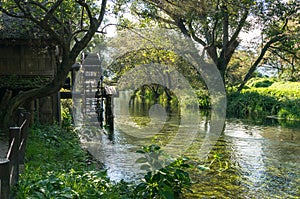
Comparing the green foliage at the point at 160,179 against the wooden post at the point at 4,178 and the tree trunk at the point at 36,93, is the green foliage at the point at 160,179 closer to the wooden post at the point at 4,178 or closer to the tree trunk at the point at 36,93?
the wooden post at the point at 4,178

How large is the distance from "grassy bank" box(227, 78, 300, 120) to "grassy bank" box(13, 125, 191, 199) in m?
14.3

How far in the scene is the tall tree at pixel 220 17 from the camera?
8.16 m

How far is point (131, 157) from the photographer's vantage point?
29.2 ft

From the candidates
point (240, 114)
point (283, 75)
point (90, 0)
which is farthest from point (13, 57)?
point (283, 75)

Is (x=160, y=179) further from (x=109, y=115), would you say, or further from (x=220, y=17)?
(x=220, y=17)

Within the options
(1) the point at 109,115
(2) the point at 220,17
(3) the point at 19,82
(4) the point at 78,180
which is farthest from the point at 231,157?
(2) the point at 220,17

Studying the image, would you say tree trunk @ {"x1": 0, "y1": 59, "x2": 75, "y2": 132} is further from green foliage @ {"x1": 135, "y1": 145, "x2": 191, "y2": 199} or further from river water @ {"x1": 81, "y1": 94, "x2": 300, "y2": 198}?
green foliage @ {"x1": 135, "y1": 145, "x2": 191, "y2": 199}

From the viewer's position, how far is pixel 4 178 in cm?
302

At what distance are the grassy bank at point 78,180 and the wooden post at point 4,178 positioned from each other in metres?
0.75

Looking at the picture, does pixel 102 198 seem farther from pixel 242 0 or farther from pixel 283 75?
pixel 283 75

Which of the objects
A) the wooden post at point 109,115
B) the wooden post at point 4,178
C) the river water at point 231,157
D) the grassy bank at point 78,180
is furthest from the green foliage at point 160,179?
the wooden post at point 109,115

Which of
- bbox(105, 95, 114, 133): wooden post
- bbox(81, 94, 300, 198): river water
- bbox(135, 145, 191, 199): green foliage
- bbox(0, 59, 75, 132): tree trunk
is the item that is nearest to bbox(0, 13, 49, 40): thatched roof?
bbox(0, 59, 75, 132): tree trunk

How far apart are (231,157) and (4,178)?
6960mm

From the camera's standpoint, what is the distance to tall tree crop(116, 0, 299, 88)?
26.8 feet
